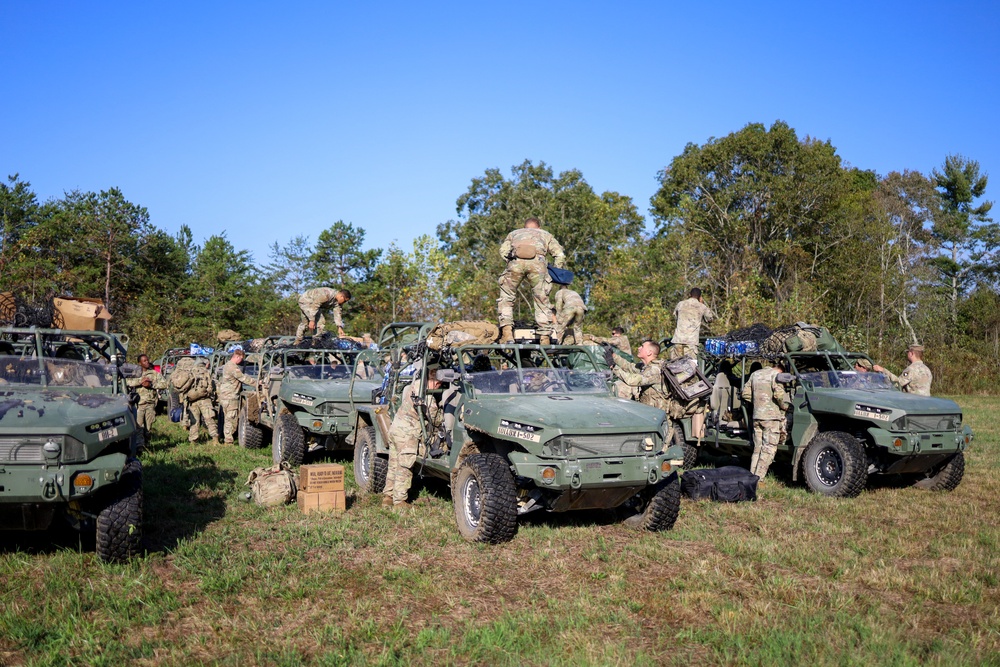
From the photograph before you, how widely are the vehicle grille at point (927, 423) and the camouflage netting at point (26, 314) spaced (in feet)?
33.5

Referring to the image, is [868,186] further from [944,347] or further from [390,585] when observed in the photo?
[390,585]

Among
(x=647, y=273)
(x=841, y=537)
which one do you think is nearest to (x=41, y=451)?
(x=841, y=537)

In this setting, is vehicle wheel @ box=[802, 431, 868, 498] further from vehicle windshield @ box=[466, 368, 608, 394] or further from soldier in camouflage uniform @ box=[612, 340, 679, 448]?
vehicle windshield @ box=[466, 368, 608, 394]

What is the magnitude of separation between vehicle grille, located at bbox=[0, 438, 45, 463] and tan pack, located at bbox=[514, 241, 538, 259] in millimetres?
5842

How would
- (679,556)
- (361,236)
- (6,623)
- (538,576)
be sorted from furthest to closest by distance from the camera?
1. (361,236)
2. (679,556)
3. (538,576)
4. (6,623)

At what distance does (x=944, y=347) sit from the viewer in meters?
29.8

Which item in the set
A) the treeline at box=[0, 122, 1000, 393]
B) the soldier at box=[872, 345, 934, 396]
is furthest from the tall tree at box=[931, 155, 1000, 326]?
the soldier at box=[872, 345, 934, 396]

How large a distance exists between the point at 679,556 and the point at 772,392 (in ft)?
13.1

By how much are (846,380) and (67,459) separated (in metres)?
8.66

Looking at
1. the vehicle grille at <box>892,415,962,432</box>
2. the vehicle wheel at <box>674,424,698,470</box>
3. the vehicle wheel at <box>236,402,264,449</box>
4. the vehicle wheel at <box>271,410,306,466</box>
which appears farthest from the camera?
the vehicle wheel at <box>236,402,264,449</box>

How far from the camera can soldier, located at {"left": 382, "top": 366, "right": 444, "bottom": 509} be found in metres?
8.45

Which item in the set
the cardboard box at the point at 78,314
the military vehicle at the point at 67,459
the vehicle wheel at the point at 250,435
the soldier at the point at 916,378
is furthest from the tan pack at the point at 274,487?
the soldier at the point at 916,378

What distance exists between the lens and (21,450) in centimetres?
566

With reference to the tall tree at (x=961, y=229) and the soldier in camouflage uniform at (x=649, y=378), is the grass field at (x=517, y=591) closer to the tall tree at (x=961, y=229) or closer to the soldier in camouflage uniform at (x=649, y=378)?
the soldier in camouflage uniform at (x=649, y=378)
